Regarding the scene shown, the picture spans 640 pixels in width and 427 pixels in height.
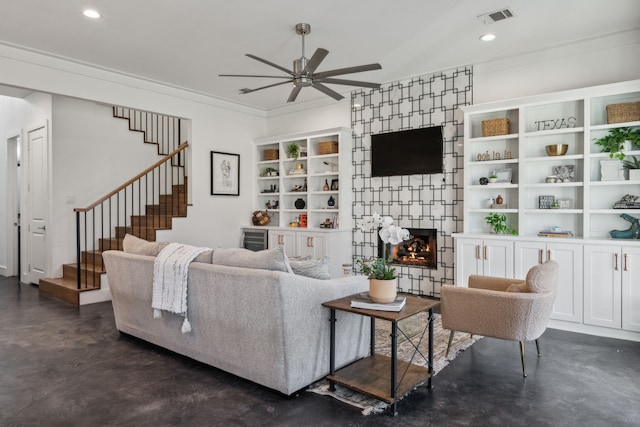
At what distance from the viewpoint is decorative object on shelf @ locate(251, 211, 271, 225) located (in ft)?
24.5

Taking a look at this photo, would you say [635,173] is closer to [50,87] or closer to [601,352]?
[601,352]

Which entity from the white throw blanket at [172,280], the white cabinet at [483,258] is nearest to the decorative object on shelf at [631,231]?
the white cabinet at [483,258]

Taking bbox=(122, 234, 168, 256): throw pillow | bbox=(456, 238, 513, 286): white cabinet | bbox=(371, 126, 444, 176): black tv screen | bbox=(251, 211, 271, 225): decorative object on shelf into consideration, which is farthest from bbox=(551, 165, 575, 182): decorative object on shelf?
bbox=(251, 211, 271, 225): decorative object on shelf

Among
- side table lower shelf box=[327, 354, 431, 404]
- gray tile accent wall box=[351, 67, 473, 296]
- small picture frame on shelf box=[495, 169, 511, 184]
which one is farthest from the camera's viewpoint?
gray tile accent wall box=[351, 67, 473, 296]

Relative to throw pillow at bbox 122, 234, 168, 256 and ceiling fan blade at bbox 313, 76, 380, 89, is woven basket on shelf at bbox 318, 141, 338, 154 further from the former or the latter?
throw pillow at bbox 122, 234, 168, 256

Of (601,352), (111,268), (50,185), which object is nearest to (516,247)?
(601,352)

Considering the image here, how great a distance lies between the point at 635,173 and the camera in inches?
167

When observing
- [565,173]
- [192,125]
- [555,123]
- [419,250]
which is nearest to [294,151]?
[192,125]

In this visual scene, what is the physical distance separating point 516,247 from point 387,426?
295cm

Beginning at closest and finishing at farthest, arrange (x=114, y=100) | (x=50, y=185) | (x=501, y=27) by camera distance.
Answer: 1. (x=501, y=27)
2. (x=114, y=100)
3. (x=50, y=185)

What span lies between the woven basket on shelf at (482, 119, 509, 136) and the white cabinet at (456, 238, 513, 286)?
1300 mm

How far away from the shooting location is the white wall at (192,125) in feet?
16.3

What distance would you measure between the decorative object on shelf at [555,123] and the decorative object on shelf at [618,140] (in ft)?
1.40

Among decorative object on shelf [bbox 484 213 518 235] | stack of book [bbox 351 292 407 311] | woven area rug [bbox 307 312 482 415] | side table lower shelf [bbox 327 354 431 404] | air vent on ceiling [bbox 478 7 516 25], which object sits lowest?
woven area rug [bbox 307 312 482 415]
